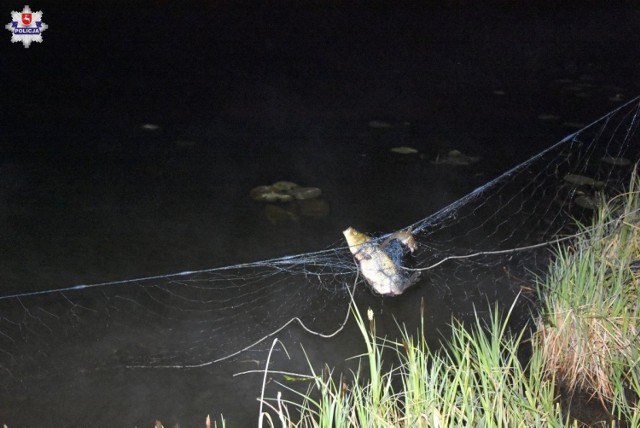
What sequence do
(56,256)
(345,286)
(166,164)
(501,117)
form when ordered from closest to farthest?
1. (345,286)
2. (56,256)
3. (166,164)
4. (501,117)

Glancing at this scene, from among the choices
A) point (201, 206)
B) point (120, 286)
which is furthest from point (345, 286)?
point (201, 206)

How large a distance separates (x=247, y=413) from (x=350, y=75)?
17.3 feet

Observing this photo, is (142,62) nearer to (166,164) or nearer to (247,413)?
(166,164)

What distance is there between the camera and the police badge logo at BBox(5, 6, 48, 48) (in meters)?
8.00

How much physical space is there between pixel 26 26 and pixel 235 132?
429 cm

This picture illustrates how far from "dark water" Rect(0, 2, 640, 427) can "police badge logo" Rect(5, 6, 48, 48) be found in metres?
0.13

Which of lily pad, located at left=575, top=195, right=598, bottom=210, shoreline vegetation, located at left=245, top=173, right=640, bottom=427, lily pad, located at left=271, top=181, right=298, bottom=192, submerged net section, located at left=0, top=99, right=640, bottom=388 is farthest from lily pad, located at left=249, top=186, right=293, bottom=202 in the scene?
shoreline vegetation, located at left=245, top=173, right=640, bottom=427

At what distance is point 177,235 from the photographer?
4113mm

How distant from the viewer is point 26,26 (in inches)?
336

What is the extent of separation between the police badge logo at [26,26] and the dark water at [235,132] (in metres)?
0.13

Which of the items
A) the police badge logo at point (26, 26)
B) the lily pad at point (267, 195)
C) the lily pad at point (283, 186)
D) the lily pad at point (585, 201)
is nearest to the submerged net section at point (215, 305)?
the lily pad at point (585, 201)

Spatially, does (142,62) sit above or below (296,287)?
above

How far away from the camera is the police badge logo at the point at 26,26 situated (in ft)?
26.2

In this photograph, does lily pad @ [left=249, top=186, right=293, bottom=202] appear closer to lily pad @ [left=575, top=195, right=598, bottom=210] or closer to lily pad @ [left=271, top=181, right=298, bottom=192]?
lily pad @ [left=271, top=181, right=298, bottom=192]
